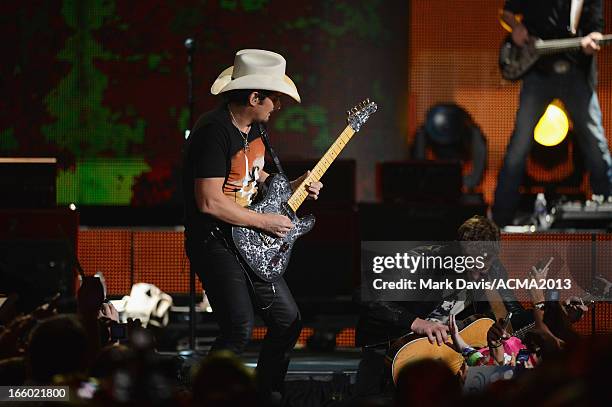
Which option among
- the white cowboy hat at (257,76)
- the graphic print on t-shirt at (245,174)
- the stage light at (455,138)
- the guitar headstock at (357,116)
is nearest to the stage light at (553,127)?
the stage light at (455,138)

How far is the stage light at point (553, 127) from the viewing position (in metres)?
8.69

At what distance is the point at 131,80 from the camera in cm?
930

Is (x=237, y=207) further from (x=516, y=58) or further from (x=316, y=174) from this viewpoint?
(x=516, y=58)

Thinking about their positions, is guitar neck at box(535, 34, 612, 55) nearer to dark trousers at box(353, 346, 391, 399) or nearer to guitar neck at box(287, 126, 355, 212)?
guitar neck at box(287, 126, 355, 212)

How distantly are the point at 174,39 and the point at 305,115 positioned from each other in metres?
1.26

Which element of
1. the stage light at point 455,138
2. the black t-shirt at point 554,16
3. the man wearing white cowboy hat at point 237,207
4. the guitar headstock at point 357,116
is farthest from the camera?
the stage light at point 455,138

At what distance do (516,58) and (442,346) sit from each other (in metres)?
3.18

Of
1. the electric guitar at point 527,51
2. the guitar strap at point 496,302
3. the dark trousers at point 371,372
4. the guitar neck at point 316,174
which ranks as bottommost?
the dark trousers at point 371,372

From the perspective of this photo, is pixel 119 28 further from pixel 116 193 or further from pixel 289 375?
pixel 289 375

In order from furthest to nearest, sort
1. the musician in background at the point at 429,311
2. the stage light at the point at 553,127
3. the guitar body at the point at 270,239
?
the stage light at the point at 553,127 → the musician in background at the point at 429,311 → the guitar body at the point at 270,239

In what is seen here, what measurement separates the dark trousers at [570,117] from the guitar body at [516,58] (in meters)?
0.07

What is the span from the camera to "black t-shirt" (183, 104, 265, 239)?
4734 mm

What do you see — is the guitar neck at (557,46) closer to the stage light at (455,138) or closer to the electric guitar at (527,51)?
the electric guitar at (527,51)

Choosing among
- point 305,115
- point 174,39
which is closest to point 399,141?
point 305,115
